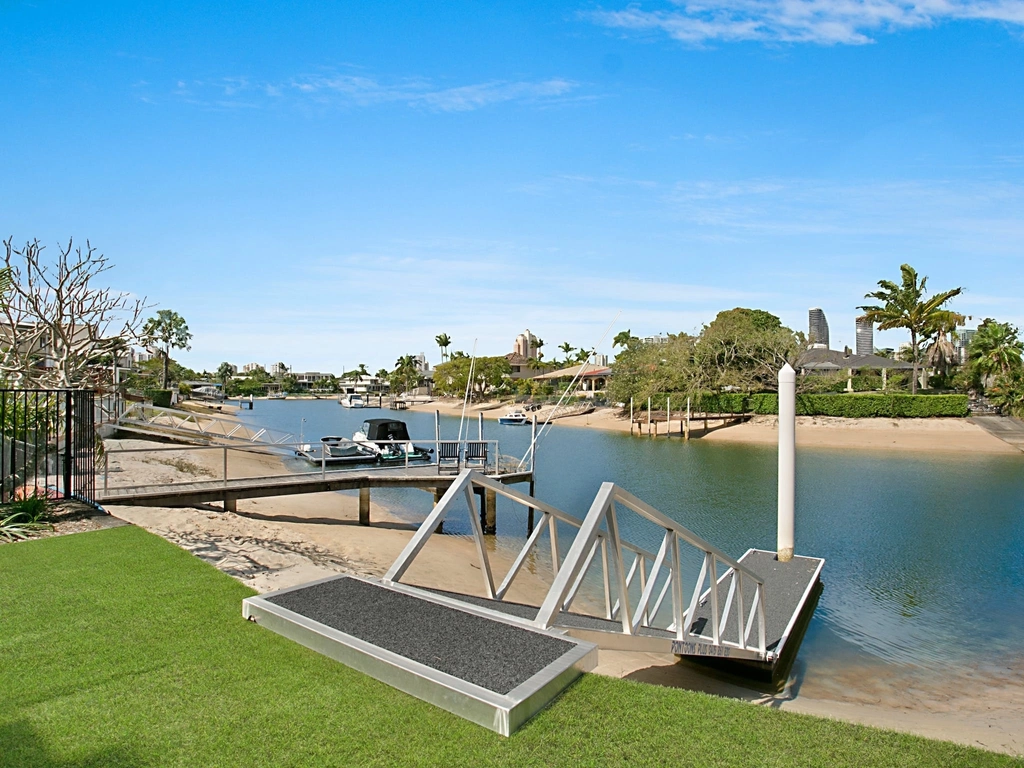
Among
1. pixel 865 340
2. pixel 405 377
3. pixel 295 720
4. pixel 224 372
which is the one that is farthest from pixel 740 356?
pixel 224 372

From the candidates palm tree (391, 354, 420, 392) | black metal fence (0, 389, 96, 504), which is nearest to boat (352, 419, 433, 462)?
black metal fence (0, 389, 96, 504)

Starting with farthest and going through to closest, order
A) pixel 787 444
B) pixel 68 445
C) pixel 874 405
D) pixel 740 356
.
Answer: pixel 740 356
pixel 874 405
pixel 787 444
pixel 68 445

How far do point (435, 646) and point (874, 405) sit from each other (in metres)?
50.8

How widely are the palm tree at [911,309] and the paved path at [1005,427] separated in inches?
276

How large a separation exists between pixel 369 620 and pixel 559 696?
1.68 m

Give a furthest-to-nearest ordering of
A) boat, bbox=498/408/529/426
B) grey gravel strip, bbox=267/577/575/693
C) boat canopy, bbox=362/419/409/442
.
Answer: boat, bbox=498/408/529/426 → boat canopy, bbox=362/419/409/442 → grey gravel strip, bbox=267/577/575/693

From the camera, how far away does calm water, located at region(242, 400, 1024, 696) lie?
11.1 meters

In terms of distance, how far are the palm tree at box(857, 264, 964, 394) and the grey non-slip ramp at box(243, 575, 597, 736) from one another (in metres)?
57.7

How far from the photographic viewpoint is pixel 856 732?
4094mm

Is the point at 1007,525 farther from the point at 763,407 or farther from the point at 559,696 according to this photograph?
the point at 763,407

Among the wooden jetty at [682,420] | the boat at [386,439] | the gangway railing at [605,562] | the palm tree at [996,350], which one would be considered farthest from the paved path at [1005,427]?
the gangway railing at [605,562]

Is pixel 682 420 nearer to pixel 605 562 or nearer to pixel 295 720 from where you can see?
pixel 605 562

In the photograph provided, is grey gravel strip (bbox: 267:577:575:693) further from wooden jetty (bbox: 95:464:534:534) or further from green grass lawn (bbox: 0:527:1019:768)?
wooden jetty (bbox: 95:464:534:534)

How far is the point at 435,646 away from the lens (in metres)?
4.56
